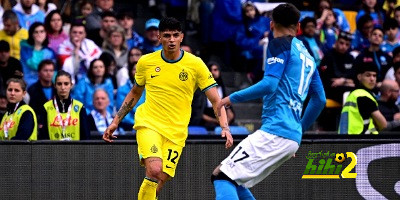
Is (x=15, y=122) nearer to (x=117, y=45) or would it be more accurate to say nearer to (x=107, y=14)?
(x=117, y=45)

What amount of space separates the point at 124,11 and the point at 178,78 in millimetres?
7146

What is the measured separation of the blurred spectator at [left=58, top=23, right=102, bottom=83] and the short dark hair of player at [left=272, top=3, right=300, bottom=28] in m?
7.43

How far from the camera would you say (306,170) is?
1333 centimetres

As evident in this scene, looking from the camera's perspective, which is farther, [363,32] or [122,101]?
[363,32]

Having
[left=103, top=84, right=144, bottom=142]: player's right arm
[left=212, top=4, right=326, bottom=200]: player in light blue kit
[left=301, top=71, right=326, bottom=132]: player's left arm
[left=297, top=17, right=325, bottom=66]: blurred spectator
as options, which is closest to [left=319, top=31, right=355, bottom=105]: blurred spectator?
[left=297, top=17, right=325, bottom=66]: blurred spectator

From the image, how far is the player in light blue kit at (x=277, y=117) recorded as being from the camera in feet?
32.9

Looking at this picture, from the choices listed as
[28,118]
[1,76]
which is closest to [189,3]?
[1,76]

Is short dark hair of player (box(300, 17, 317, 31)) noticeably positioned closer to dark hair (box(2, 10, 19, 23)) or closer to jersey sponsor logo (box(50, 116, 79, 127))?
dark hair (box(2, 10, 19, 23))

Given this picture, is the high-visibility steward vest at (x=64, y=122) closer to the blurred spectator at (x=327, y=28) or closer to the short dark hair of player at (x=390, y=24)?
the blurred spectator at (x=327, y=28)

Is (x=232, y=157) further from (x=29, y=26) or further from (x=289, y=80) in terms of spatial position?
(x=29, y=26)

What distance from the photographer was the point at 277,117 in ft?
33.3

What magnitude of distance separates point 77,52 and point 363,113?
503cm

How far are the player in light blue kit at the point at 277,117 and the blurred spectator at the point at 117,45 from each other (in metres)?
7.72

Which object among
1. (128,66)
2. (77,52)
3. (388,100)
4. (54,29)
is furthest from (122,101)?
(388,100)
